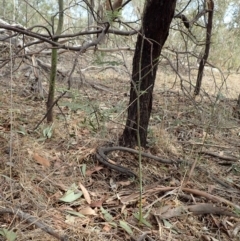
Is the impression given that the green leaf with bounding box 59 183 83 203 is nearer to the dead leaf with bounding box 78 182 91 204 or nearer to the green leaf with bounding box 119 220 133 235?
the dead leaf with bounding box 78 182 91 204

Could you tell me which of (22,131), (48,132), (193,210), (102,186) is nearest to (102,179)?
(102,186)

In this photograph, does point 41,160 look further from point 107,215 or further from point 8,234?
point 8,234

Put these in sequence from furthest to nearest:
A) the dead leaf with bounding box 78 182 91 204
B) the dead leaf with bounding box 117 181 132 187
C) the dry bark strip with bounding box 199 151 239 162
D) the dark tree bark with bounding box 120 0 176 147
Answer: the dry bark strip with bounding box 199 151 239 162 < the dark tree bark with bounding box 120 0 176 147 < the dead leaf with bounding box 117 181 132 187 < the dead leaf with bounding box 78 182 91 204

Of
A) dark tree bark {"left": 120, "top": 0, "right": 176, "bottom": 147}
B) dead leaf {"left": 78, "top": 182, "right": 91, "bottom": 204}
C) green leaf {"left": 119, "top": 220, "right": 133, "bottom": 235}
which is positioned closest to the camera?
green leaf {"left": 119, "top": 220, "right": 133, "bottom": 235}

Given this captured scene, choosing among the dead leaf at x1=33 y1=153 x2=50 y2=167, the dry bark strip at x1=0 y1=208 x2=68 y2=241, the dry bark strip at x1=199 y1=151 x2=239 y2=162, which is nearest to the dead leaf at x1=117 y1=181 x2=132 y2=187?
the dead leaf at x1=33 y1=153 x2=50 y2=167

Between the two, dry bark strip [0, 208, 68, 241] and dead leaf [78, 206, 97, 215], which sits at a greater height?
dry bark strip [0, 208, 68, 241]

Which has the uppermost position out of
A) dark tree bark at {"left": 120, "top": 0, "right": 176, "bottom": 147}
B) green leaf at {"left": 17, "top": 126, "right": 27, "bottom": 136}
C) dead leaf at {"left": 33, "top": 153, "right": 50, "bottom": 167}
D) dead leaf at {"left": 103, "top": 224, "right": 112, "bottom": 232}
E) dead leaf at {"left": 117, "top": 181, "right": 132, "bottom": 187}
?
dark tree bark at {"left": 120, "top": 0, "right": 176, "bottom": 147}

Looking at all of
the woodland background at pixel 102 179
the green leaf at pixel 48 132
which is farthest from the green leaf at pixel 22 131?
the green leaf at pixel 48 132

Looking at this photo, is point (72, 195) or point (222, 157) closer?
point (72, 195)

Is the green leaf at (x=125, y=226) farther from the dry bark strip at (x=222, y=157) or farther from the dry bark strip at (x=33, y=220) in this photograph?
the dry bark strip at (x=222, y=157)

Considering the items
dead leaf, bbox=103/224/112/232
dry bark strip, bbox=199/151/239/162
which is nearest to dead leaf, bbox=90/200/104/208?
dead leaf, bbox=103/224/112/232

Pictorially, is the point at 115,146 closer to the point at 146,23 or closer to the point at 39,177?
the point at 39,177

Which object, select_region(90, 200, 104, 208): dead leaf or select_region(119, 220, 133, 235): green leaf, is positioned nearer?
select_region(119, 220, 133, 235): green leaf

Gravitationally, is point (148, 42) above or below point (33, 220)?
above
